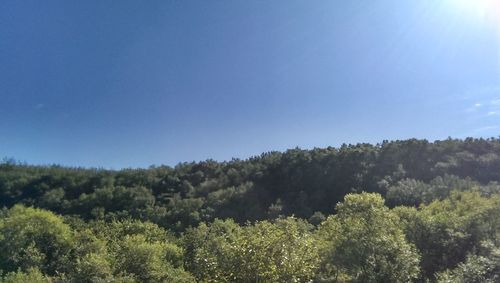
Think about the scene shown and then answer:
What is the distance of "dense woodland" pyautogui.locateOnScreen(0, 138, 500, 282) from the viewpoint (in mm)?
26906

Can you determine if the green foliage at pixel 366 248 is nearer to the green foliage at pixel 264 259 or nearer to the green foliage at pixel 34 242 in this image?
the green foliage at pixel 264 259

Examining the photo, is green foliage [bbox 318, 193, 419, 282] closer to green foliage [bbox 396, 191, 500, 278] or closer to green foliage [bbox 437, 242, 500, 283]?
green foliage [bbox 437, 242, 500, 283]

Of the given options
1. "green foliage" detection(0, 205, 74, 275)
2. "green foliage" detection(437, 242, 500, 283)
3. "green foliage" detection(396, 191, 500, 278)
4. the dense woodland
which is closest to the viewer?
"green foliage" detection(437, 242, 500, 283)

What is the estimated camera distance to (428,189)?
6212 centimetres

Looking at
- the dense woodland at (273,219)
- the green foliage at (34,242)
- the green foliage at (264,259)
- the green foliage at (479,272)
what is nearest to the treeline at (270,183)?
the dense woodland at (273,219)

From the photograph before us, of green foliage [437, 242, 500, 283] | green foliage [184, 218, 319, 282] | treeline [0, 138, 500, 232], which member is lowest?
green foliage [437, 242, 500, 283]

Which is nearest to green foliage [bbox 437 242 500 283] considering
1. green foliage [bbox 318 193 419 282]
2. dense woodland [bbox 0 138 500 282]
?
dense woodland [bbox 0 138 500 282]

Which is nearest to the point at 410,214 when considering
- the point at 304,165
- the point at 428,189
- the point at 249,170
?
the point at 428,189

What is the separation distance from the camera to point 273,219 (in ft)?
233

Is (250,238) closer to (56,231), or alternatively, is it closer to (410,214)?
(410,214)

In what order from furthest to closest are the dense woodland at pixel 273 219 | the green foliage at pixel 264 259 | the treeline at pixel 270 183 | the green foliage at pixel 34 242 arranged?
the treeline at pixel 270 183
the green foliage at pixel 34 242
the dense woodland at pixel 273 219
the green foliage at pixel 264 259

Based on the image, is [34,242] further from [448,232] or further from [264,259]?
[448,232]

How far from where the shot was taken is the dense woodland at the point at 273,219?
88.3ft

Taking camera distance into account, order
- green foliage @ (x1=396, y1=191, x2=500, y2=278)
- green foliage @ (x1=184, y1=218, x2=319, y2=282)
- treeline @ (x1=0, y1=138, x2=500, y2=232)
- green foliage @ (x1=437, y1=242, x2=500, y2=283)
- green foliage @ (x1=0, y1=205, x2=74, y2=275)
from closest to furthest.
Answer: green foliage @ (x1=437, y1=242, x2=500, y2=283)
green foliage @ (x1=184, y1=218, x2=319, y2=282)
green foliage @ (x1=396, y1=191, x2=500, y2=278)
green foliage @ (x1=0, y1=205, x2=74, y2=275)
treeline @ (x1=0, y1=138, x2=500, y2=232)
